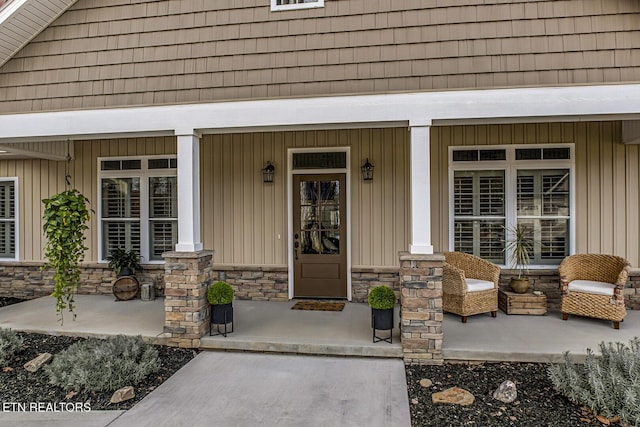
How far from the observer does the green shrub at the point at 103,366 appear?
3.23 m

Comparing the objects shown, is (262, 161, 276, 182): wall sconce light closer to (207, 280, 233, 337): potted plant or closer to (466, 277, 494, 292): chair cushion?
(207, 280, 233, 337): potted plant

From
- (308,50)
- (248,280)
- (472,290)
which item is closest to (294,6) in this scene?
(308,50)

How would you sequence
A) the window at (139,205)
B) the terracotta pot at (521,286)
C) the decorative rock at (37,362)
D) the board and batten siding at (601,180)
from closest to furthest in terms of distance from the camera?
1. the decorative rock at (37,362)
2. the terracotta pot at (521,286)
3. the board and batten siding at (601,180)
4. the window at (139,205)

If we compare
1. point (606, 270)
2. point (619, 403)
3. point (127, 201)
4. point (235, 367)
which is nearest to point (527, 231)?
point (606, 270)

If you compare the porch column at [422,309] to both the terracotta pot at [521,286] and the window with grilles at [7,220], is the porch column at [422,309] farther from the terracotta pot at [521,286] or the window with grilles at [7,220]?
the window with grilles at [7,220]

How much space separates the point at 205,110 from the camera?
171 inches

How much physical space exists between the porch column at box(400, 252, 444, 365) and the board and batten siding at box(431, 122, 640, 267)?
2662 mm

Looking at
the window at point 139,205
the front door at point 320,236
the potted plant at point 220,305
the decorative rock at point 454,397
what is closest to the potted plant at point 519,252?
the front door at point 320,236

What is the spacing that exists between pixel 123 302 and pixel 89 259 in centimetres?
121

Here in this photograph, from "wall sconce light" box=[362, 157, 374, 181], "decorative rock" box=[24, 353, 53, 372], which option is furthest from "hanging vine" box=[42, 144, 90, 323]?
"wall sconce light" box=[362, 157, 374, 181]

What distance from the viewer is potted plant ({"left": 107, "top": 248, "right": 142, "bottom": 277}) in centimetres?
604

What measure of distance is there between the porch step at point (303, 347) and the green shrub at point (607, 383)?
4.58 ft

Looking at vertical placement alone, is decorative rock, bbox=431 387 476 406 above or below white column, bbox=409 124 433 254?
below

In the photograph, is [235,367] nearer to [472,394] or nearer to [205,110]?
[472,394]
